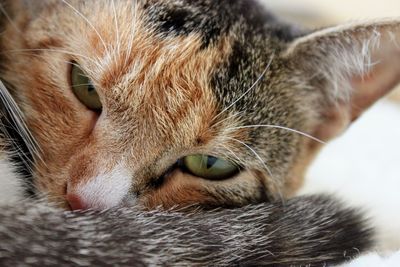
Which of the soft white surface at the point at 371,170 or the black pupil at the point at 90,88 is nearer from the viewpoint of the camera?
the black pupil at the point at 90,88

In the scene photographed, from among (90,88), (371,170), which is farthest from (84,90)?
(371,170)

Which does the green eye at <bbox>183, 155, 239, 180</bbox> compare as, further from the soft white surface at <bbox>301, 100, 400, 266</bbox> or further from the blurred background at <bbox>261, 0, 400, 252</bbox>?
the soft white surface at <bbox>301, 100, 400, 266</bbox>

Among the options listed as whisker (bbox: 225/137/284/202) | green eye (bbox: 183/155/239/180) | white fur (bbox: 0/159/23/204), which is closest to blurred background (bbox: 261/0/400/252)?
whisker (bbox: 225/137/284/202)

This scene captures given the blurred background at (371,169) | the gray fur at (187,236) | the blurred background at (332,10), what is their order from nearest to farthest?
1. the gray fur at (187,236)
2. the blurred background at (371,169)
3. the blurred background at (332,10)

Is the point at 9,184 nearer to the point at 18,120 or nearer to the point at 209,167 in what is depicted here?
the point at 18,120

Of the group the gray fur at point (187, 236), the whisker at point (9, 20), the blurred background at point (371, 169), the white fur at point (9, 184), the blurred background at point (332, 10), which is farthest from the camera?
the blurred background at point (332, 10)

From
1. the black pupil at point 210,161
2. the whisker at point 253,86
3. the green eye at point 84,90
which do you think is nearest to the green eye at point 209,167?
the black pupil at point 210,161

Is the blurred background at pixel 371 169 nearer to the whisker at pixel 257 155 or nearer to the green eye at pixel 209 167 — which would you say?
the whisker at pixel 257 155

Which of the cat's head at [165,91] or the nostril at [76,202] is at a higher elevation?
the cat's head at [165,91]
